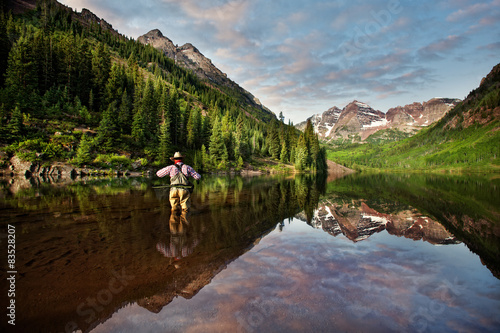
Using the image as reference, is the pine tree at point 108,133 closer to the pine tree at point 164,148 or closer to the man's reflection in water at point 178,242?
the pine tree at point 164,148

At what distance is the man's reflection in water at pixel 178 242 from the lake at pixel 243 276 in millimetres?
58

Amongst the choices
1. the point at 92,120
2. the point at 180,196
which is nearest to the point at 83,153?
the point at 92,120

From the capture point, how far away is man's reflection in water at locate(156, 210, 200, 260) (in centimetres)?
709

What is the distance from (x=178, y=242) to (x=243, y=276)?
130 inches

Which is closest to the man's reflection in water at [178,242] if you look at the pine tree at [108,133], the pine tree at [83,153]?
the pine tree at [83,153]

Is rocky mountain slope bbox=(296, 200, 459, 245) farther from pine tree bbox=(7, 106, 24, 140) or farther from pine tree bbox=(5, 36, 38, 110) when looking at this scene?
pine tree bbox=(5, 36, 38, 110)

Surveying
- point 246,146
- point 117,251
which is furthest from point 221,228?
point 246,146

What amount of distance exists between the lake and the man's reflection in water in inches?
2.3

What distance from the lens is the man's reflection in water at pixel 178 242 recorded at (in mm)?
7089

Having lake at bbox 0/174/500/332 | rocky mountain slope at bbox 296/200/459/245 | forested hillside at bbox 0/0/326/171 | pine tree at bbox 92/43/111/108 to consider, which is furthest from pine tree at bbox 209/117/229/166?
lake at bbox 0/174/500/332

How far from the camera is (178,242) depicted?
808cm

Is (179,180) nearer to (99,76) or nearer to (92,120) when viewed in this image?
(92,120)

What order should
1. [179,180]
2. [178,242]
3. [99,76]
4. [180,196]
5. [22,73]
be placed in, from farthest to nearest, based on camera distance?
[99,76], [22,73], [180,196], [179,180], [178,242]

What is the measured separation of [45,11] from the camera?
130 metres
